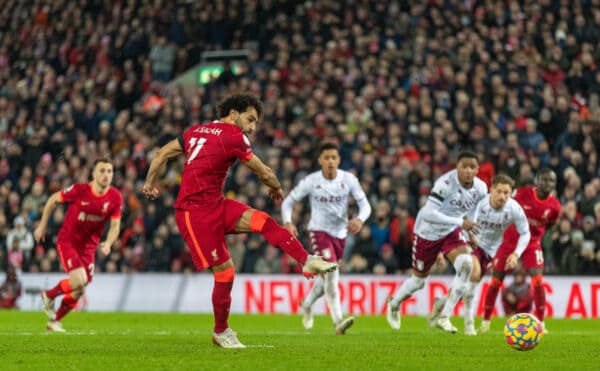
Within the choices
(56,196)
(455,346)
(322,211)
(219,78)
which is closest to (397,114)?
(219,78)

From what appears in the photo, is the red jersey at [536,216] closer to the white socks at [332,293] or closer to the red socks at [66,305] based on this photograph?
the white socks at [332,293]

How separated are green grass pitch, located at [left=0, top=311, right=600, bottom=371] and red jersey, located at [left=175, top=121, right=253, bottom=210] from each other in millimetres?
1449

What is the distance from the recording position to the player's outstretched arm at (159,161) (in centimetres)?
1099

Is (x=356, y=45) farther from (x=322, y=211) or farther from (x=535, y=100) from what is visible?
(x=322, y=211)

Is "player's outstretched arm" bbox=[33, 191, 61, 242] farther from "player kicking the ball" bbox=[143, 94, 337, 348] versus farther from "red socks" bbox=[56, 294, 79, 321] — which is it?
"player kicking the ball" bbox=[143, 94, 337, 348]

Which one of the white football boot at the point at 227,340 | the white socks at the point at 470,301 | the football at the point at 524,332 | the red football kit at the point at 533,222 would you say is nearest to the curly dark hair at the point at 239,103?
the white football boot at the point at 227,340

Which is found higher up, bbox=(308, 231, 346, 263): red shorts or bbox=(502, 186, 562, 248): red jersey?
bbox=(502, 186, 562, 248): red jersey

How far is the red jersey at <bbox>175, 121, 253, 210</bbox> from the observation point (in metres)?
10.8

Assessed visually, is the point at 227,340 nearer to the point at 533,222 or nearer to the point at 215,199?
the point at 215,199

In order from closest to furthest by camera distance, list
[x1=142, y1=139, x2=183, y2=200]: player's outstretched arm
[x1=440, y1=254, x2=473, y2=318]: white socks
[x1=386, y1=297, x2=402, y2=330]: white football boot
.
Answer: [x1=142, y1=139, x2=183, y2=200]: player's outstretched arm < [x1=440, y1=254, x2=473, y2=318]: white socks < [x1=386, y1=297, x2=402, y2=330]: white football boot

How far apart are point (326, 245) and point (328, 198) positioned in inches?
25.8

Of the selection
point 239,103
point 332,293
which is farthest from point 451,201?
point 239,103

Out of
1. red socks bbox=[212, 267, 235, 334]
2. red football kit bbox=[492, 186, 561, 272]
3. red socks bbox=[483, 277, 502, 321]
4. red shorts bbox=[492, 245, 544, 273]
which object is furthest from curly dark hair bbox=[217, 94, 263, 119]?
red football kit bbox=[492, 186, 561, 272]

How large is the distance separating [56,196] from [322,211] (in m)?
3.66
